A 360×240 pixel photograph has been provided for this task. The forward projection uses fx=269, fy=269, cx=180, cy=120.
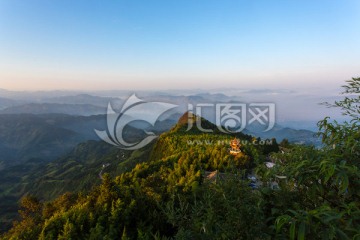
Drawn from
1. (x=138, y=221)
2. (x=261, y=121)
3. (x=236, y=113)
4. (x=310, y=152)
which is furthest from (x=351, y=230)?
(x=236, y=113)

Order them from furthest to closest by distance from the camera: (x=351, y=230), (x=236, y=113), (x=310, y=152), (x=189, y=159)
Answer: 1. (x=236, y=113)
2. (x=189, y=159)
3. (x=310, y=152)
4. (x=351, y=230)

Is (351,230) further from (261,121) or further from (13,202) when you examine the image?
(13,202)

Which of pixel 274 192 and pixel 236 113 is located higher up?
pixel 274 192

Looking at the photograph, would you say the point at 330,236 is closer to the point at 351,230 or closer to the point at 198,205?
the point at 351,230

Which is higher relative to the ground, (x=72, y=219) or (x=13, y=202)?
(x=72, y=219)

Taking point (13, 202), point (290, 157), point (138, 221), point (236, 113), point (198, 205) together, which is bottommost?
point (13, 202)

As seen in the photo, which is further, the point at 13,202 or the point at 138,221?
the point at 13,202

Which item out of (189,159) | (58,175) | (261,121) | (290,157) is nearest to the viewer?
(290,157)

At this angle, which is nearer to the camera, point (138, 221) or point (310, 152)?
point (310, 152)

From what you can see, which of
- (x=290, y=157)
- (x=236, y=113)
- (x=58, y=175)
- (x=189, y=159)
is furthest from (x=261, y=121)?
(x=58, y=175)
